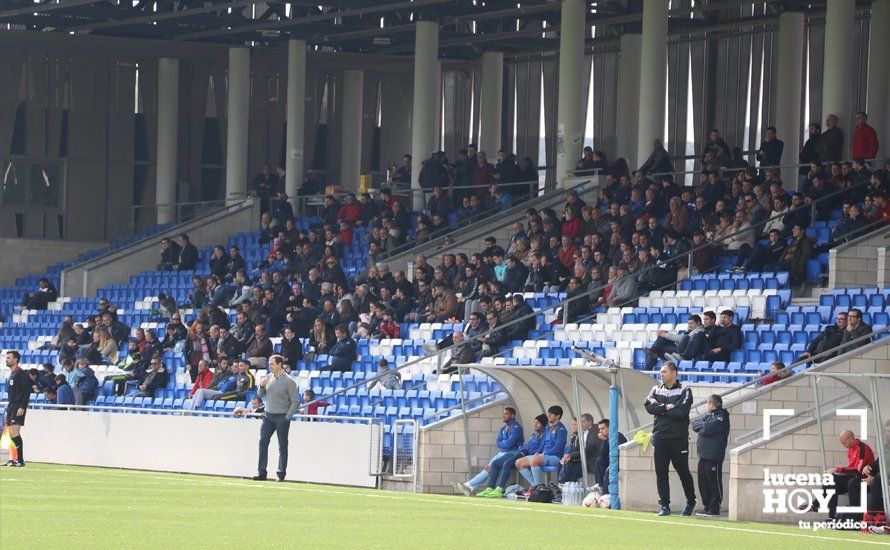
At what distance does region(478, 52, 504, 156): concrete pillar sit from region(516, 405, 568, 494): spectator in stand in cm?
2286

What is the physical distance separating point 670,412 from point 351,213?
20.4m

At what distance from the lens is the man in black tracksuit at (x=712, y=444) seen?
17641 millimetres

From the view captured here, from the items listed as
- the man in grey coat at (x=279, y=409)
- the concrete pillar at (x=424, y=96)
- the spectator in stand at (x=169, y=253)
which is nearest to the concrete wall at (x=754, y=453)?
the man in grey coat at (x=279, y=409)

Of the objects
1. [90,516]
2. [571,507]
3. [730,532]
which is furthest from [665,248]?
[90,516]

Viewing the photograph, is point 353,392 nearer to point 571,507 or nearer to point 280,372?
point 280,372

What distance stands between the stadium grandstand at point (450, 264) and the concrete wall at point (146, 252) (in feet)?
0.23

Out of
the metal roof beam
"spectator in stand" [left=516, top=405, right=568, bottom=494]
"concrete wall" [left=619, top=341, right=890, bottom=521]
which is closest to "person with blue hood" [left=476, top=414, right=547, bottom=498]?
"spectator in stand" [left=516, top=405, right=568, bottom=494]

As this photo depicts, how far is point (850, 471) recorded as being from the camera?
54.7ft

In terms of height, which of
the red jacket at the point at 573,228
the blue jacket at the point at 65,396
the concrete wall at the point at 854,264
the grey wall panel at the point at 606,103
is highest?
the grey wall panel at the point at 606,103

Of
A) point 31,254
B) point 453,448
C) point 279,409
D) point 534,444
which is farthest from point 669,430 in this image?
point 31,254

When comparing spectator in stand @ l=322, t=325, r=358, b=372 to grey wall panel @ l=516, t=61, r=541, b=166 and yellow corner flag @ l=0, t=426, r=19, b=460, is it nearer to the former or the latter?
yellow corner flag @ l=0, t=426, r=19, b=460

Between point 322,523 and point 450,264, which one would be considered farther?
point 450,264

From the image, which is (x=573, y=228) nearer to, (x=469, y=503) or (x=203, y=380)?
(x=203, y=380)

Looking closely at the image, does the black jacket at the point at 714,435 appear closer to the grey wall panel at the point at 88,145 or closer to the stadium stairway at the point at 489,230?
the stadium stairway at the point at 489,230
